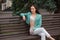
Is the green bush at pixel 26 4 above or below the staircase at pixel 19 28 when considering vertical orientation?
above

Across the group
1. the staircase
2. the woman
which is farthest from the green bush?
the woman

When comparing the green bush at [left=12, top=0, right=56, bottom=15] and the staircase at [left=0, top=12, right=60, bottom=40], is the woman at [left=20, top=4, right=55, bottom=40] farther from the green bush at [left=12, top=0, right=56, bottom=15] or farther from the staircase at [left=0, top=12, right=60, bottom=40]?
the green bush at [left=12, top=0, right=56, bottom=15]

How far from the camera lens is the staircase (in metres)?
8.18

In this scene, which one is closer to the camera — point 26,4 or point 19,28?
point 19,28

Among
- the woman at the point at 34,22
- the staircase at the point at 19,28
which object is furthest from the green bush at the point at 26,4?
the woman at the point at 34,22

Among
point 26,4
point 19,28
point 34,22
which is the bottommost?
point 19,28

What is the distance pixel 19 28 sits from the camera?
873 cm

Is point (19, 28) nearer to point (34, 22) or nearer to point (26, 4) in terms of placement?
point (34, 22)

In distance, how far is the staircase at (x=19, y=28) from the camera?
8.18m

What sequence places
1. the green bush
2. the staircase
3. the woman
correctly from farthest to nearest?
the green bush < the staircase < the woman

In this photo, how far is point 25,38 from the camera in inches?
317

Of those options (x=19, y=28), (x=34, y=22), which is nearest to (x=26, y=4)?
(x=19, y=28)

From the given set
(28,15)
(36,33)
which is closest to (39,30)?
(36,33)

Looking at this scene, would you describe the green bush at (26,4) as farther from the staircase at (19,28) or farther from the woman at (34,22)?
the woman at (34,22)
